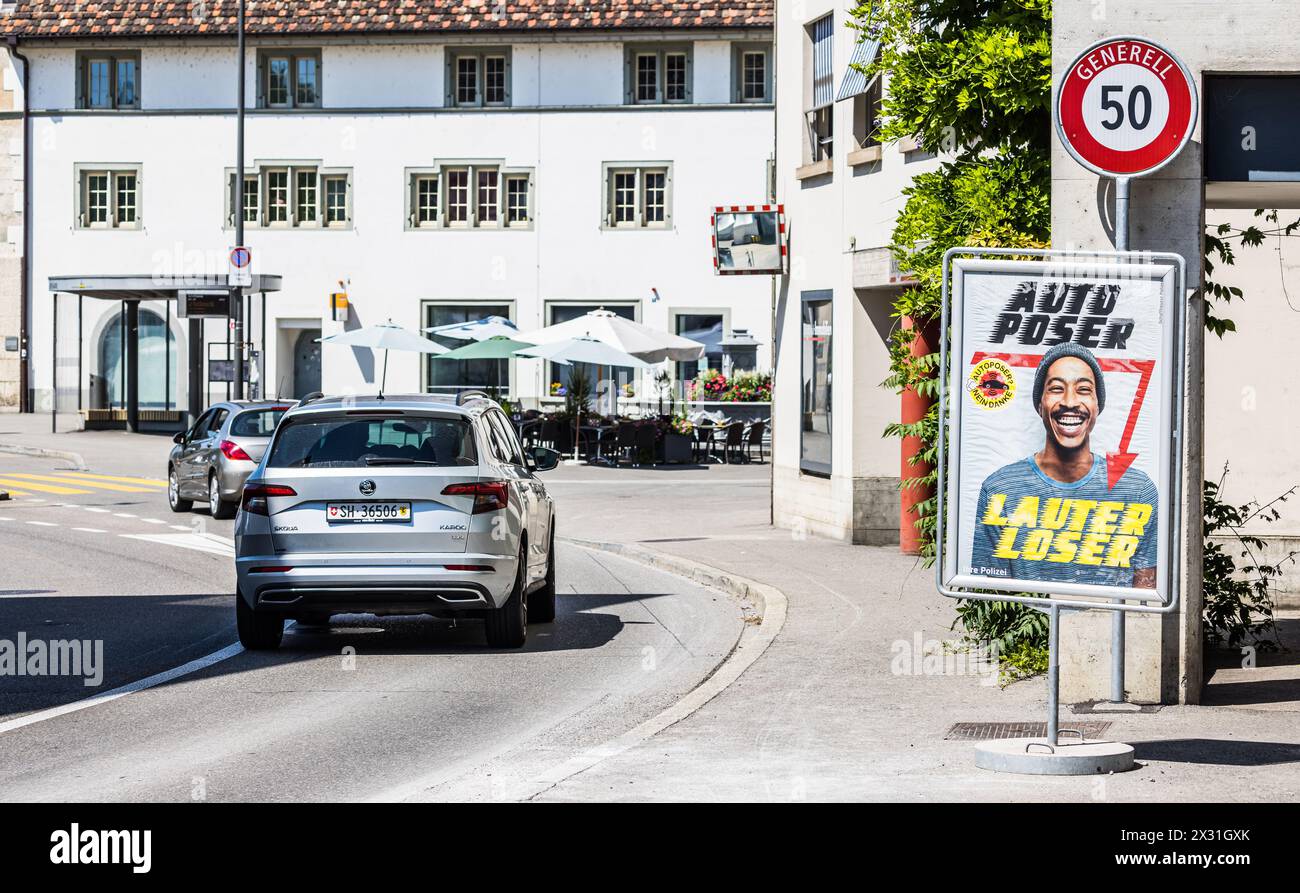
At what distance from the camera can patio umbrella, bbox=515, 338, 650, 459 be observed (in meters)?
34.3

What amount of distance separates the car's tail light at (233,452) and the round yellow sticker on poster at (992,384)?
1644 cm

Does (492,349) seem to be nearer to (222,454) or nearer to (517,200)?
(517,200)

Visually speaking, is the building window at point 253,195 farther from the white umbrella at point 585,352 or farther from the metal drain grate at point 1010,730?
the metal drain grate at point 1010,730

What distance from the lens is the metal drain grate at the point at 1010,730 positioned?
29.1 feet

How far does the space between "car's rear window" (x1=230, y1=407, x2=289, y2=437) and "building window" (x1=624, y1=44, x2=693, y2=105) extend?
2553 centimetres

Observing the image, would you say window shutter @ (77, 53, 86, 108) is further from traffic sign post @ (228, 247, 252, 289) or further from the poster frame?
the poster frame

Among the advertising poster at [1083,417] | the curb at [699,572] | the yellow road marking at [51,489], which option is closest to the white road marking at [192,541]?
the curb at [699,572]

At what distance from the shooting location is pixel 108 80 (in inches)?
1957

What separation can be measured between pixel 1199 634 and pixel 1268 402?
167 inches

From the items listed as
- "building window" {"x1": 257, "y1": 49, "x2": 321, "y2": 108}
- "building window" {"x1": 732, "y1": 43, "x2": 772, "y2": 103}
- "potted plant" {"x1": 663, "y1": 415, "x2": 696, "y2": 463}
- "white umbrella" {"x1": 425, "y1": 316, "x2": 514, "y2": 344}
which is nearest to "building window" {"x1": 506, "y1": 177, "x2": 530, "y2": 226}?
"building window" {"x1": 257, "y1": 49, "x2": 321, "y2": 108}

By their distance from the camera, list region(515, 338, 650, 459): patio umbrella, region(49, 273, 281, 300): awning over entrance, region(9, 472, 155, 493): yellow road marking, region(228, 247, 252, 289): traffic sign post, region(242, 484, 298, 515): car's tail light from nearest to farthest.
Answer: region(242, 484, 298, 515): car's tail light, region(9, 472, 155, 493): yellow road marking, region(515, 338, 650, 459): patio umbrella, region(228, 247, 252, 289): traffic sign post, region(49, 273, 281, 300): awning over entrance
